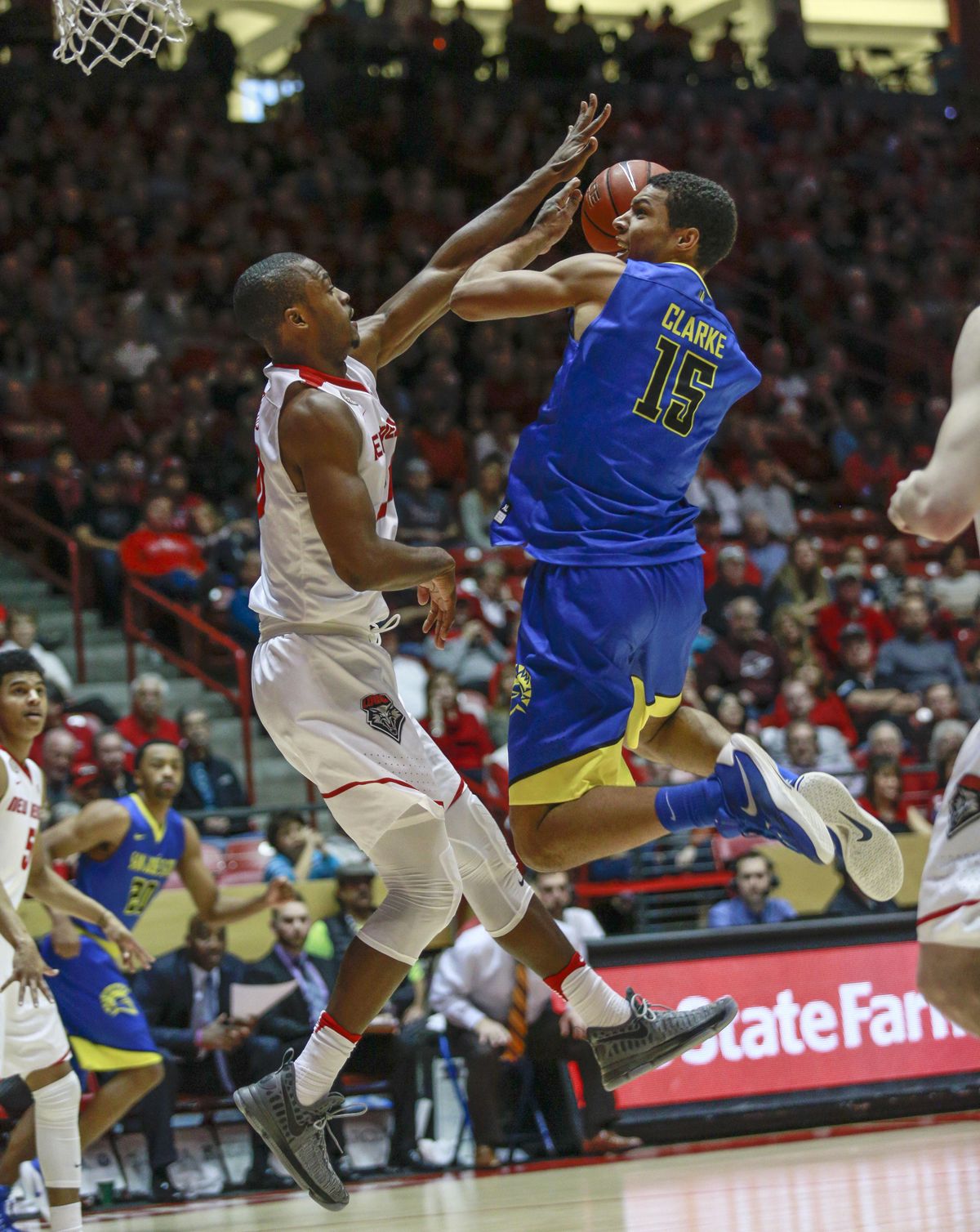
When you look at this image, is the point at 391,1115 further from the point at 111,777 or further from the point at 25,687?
the point at 25,687

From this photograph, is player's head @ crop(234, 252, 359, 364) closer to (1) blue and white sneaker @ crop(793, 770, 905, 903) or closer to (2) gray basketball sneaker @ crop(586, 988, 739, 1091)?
(1) blue and white sneaker @ crop(793, 770, 905, 903)

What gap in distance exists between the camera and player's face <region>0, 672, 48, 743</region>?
19.6 ft

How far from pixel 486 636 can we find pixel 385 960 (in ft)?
22.3

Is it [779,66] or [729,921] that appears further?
[779,66]

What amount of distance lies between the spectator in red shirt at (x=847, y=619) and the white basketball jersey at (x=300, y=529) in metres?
8.49

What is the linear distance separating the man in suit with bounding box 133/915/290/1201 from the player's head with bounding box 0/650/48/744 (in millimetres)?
2095

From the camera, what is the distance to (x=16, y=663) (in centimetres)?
602

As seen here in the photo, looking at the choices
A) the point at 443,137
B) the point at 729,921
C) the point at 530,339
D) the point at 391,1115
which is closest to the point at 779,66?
the point at 443,137

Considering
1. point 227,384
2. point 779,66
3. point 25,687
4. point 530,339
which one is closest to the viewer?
point 25,687

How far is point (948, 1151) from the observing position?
21.6 feet

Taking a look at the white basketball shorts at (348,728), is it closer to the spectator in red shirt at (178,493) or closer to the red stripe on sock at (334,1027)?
the red stripe on sock at (334,1027)

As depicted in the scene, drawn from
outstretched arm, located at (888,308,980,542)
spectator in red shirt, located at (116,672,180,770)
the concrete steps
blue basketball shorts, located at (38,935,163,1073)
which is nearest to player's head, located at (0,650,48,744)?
blue basketball shorts, located at (38,935,163,1073)

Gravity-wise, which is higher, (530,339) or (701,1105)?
(530,339)

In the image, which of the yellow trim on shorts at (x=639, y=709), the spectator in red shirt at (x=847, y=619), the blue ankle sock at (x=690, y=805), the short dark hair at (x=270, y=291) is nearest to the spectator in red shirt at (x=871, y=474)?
the spectator in red shirt at (x=847, y=619)
